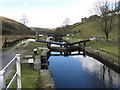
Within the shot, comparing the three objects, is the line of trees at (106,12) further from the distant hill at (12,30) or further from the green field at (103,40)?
the distant hill at (12,30)

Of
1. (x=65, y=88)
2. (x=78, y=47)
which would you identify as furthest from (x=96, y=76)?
(x=78, y=47)

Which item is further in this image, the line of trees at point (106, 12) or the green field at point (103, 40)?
the line of trees at point (106, 12)

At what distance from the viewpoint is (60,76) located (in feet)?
40.4

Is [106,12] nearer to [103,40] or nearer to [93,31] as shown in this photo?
[103,40]

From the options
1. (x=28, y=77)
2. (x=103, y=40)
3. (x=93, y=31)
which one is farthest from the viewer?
(x=93, y=31)

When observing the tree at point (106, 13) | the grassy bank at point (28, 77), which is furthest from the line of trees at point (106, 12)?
the grassy bank at point (28, 77)

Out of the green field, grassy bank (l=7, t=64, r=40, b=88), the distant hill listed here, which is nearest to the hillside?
the green field

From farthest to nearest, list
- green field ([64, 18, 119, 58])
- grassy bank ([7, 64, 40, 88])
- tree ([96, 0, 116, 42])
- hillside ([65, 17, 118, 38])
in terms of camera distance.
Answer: hillside ([65, 17, 118, 38]) < tree ([96, 0, 116, 42]) < green field ([64, 18, 119, 58]) < grassy bank ([7, 64, 40, 88])

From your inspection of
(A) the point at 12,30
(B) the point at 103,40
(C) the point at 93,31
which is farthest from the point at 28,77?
(A) the point at 12,30

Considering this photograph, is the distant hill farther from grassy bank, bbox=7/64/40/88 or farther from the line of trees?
grassy bank, bbox=7/64/40/88

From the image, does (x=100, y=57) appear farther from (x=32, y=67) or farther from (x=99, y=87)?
(x=32, y=67)

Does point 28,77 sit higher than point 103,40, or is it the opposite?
point 103,40

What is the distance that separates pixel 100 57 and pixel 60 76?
27.3 feet

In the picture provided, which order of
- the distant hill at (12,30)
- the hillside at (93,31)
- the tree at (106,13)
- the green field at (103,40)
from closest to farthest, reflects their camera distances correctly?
the green field at (103,40) → the tree at (106,13) → the hillside at (93,31) → the distant hill at (12,30)
